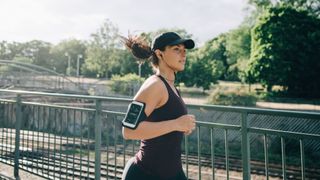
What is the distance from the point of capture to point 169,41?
2662 millimetres

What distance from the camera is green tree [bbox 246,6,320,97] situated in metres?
37.3

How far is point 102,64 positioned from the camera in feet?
201

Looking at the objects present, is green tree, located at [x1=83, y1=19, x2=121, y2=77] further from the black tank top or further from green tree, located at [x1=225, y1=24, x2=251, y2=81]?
the black tank top

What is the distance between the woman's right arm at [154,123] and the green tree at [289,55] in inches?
1431

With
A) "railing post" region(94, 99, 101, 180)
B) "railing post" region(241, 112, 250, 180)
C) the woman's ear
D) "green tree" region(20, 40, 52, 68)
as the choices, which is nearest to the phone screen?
the woman's ear

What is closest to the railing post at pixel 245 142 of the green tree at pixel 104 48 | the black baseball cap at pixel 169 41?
the black baseball cap at pixel 169 41

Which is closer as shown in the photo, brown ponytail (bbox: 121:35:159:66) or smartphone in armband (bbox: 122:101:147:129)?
smartphone in armband (bbox: 122:101:147:129)

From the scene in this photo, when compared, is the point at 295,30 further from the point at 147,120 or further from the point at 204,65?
the point at 147,120

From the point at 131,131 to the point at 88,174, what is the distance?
294 cm

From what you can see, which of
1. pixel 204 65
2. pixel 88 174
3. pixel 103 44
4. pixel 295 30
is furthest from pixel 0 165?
pixel 103 44

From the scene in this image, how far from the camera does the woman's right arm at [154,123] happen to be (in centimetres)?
247

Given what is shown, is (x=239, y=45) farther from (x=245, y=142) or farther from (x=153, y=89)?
(x=153, y=89)

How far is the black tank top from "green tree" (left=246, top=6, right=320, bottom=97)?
3624cm

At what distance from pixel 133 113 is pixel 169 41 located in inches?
23.6
